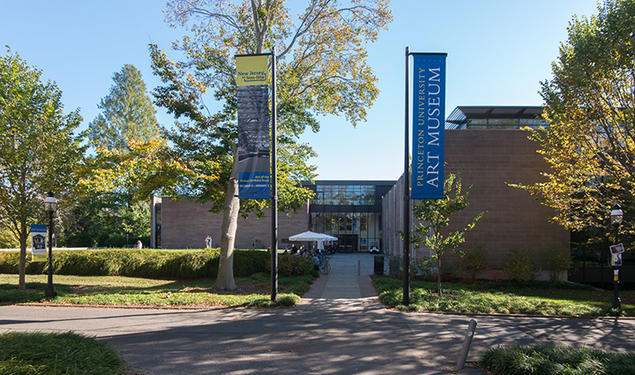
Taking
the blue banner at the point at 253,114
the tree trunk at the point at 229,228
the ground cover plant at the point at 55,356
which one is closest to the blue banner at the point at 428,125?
the blue banner at the point at 253,114

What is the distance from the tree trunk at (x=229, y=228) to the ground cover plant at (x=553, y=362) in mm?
10448

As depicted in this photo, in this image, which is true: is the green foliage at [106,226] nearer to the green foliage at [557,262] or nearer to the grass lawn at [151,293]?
the grass lawn at [151,293]

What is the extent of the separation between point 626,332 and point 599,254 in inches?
492

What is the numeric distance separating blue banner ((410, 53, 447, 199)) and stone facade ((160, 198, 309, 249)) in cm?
3297

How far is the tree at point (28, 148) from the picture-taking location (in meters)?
14.0

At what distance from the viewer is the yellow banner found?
40.1 feet

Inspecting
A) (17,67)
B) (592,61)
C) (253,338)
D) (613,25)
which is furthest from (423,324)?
(17,67)

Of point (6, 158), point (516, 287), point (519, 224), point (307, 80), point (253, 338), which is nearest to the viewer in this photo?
point (253, 338)

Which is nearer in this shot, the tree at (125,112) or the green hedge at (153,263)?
the green hedge at (153,263)

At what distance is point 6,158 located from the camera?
45.0 ft

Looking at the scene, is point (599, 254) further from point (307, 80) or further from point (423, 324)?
point (307, 80)

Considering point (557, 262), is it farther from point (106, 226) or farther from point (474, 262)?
point (106, 226)

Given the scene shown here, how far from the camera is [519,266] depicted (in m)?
17.6

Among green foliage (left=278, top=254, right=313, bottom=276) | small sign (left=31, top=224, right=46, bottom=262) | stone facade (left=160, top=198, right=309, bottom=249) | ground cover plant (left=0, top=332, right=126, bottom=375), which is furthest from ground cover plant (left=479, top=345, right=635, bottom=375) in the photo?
stone facade (left=160, top=198, right=309, bottom=249)
